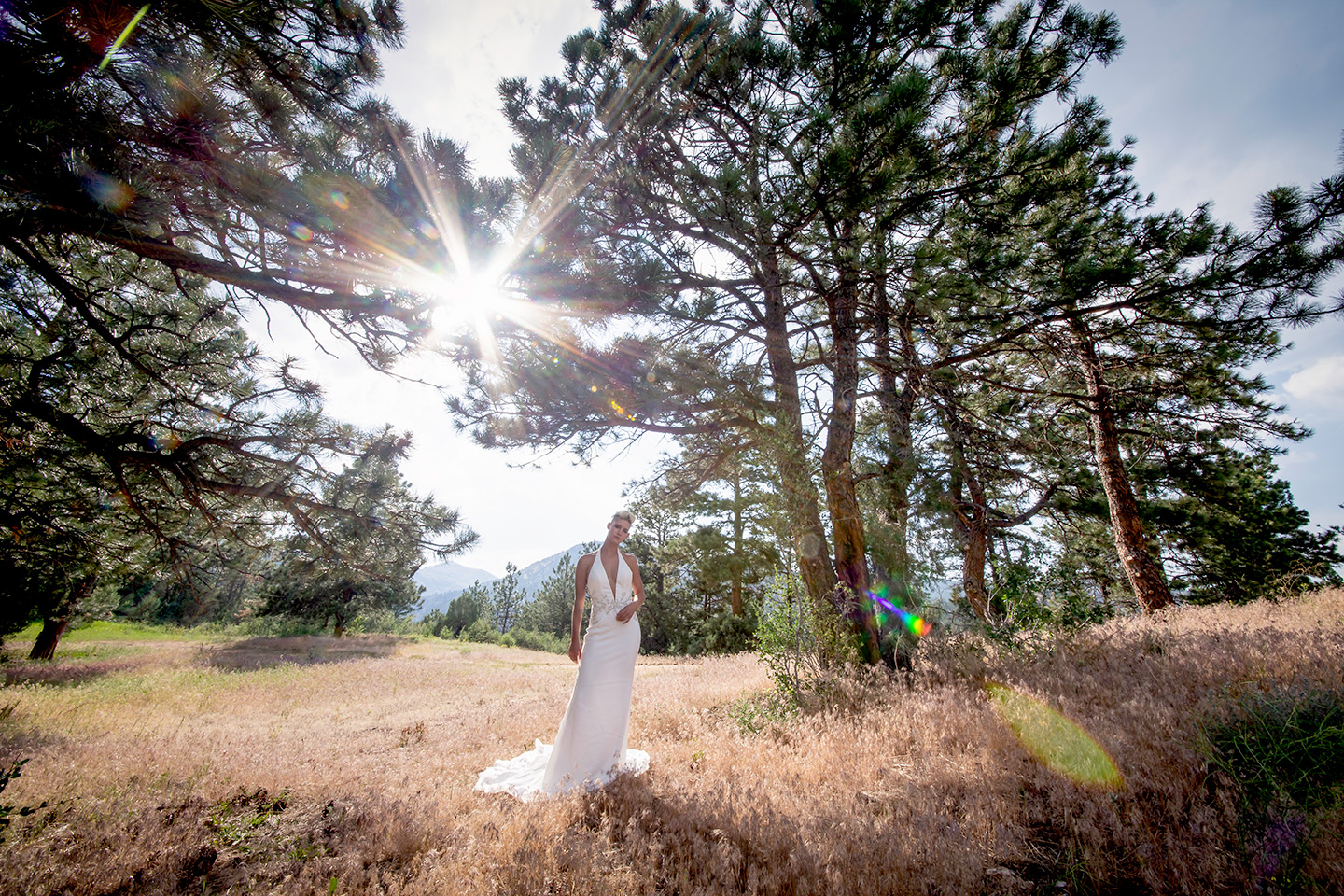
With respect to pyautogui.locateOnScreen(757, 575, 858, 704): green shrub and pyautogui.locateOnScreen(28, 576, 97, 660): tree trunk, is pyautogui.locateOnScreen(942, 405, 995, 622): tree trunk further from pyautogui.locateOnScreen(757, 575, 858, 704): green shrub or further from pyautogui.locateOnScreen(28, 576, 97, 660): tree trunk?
pyautogui.locateOnScreen(28, 576, 97, 660): tree trunk

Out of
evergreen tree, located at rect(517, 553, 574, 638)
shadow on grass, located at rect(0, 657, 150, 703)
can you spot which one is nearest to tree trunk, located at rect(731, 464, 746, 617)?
shadow on grass, located at rect(0, 657, 150, 703)

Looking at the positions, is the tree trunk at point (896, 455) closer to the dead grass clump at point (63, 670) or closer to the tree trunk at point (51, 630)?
the dead grass clump at point (63, 670)

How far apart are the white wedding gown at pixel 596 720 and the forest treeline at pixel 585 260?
207 centimetres

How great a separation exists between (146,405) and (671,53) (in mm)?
7498

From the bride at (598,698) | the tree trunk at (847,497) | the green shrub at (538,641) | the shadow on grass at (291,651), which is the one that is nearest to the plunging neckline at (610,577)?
the bride at (598,698)

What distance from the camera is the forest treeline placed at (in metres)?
3.12

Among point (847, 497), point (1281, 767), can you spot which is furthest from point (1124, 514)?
point (1281, 767)

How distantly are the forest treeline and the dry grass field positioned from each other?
1.66m

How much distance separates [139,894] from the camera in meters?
2.54

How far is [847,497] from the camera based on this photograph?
21.2ft

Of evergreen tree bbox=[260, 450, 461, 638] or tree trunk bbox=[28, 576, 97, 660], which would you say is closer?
evergreen tree bbox=[260, 450, 461, 638]

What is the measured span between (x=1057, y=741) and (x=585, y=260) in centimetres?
561

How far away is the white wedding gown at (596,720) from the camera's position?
4438mm

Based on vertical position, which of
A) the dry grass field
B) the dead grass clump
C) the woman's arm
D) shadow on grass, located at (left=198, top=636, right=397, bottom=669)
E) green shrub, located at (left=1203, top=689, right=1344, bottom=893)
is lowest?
the dead grass clump
